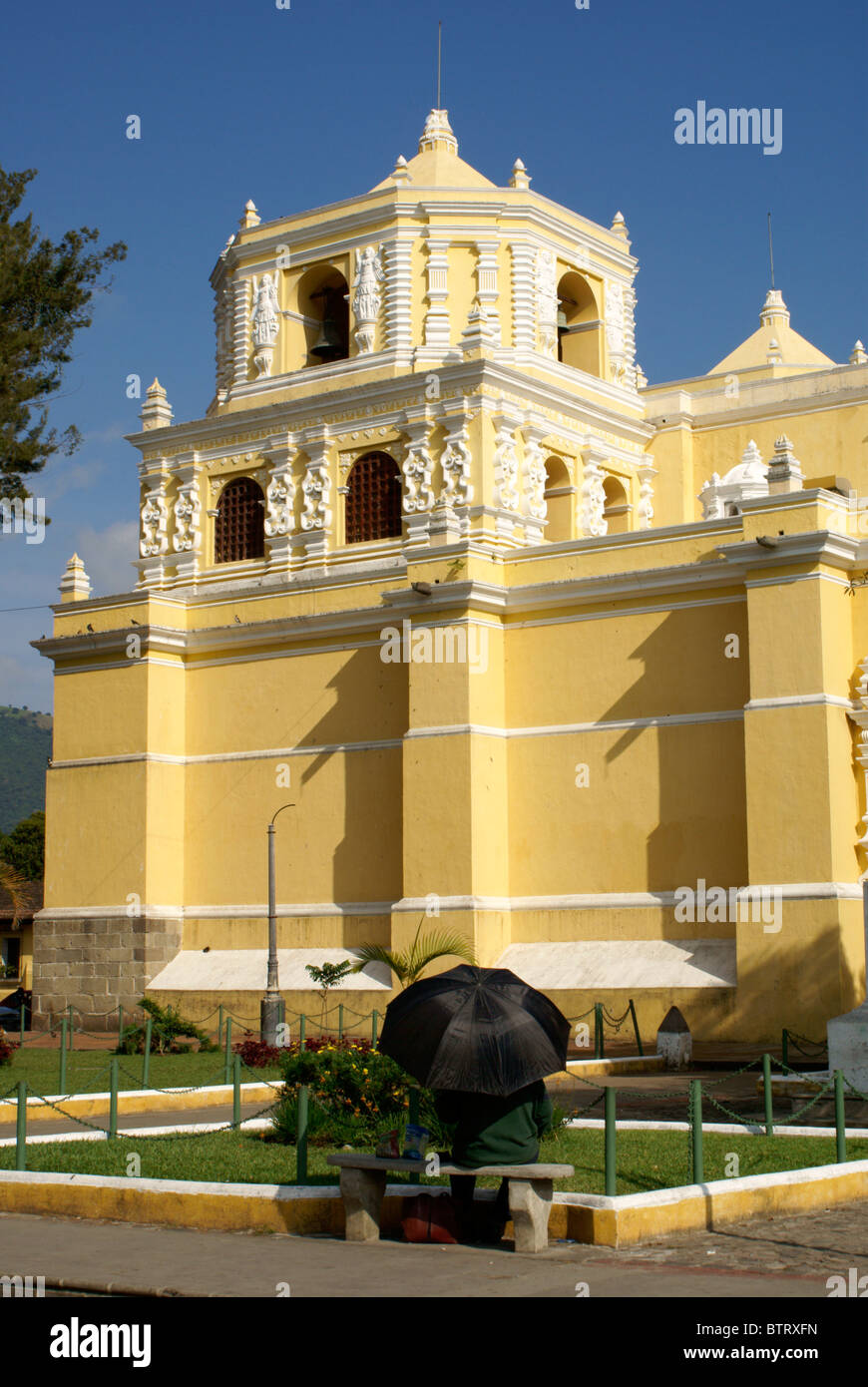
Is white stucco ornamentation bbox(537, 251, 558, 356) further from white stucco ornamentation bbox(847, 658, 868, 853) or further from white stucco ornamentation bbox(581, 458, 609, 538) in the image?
white stucco ornamentation bbox(847, 658, 868, 853)

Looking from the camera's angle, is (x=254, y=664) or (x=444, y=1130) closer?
(x=444, y=1130)

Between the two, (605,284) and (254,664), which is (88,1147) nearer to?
(254,664)

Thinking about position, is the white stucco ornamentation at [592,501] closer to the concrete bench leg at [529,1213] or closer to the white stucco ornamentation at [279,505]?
the white stucco ornamentation at [279,505]

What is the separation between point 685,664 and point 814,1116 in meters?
9.29

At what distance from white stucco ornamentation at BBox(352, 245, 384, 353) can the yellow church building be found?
59 millimetres

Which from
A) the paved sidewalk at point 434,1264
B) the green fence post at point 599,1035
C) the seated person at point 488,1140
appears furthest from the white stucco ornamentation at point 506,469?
the seated person at point 488,1140

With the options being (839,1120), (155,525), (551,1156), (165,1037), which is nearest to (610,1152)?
(551,1156)

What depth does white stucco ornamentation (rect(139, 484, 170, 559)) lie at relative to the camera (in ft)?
99.8

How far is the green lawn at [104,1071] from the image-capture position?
18188mm

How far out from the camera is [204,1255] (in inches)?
358

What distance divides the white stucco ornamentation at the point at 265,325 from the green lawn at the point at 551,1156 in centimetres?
1898

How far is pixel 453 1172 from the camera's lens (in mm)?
9172

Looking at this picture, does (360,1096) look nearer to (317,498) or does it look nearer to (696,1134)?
(696,1134)
